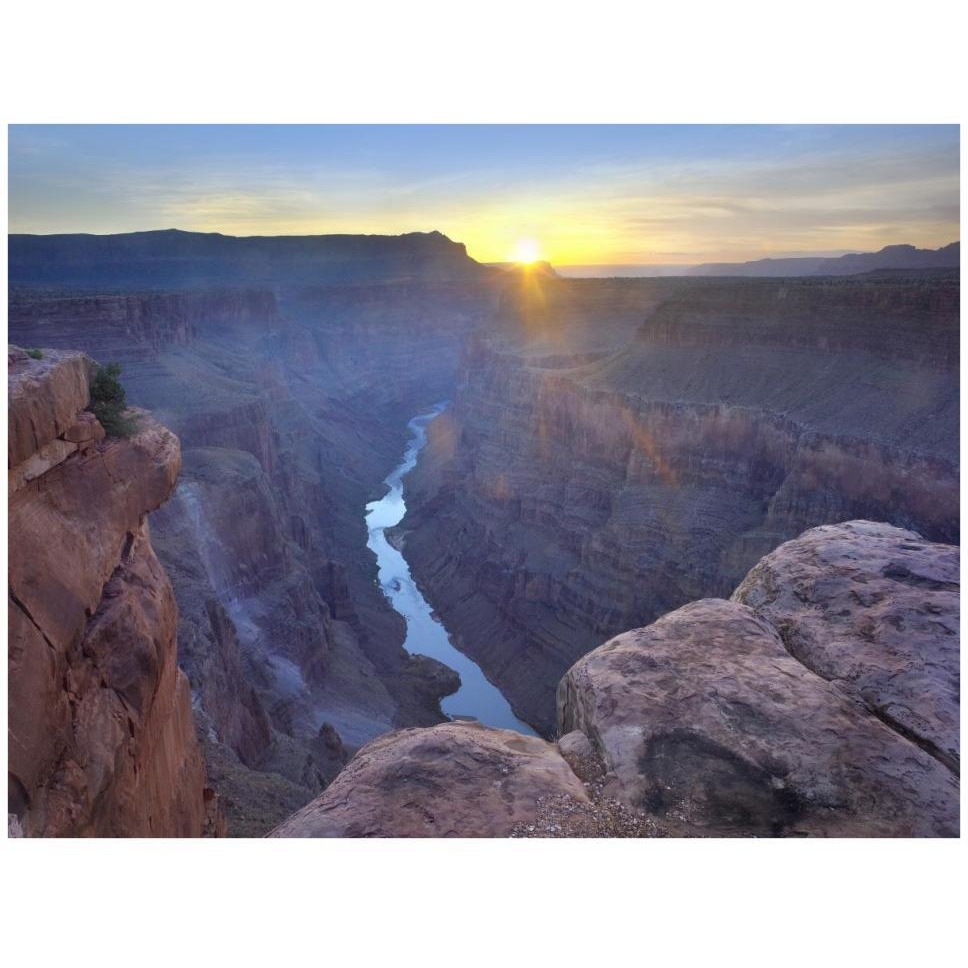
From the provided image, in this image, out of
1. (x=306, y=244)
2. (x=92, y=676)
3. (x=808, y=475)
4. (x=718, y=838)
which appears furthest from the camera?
(x=306, y=244)

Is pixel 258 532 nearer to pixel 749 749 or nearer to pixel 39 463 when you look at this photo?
pixel 39 463

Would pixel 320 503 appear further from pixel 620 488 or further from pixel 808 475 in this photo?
pixel 808 475

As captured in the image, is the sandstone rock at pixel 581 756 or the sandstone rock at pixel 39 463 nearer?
the sandstone rock at pixel 581 756

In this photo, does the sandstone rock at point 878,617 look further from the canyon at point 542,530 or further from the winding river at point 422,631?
the winding river at point 422,631

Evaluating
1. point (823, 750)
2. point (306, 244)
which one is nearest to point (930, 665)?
point (823, 750)

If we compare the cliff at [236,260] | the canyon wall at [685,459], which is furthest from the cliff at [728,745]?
the cliff at [236,260]
